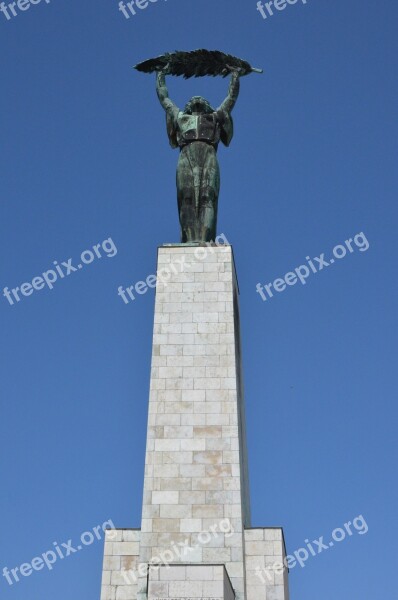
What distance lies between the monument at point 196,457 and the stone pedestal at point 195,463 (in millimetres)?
21

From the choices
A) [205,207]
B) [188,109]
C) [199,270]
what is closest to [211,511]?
[199,270]

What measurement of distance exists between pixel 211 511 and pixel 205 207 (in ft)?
26.1

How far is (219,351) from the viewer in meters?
18.3

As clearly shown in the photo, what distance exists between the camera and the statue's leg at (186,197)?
810 inches

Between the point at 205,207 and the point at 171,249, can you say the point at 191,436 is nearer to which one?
the point at 171,249

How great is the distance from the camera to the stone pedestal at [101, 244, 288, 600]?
632 inches

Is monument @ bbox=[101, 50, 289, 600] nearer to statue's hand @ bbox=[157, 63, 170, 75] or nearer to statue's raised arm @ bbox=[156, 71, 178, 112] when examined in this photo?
statue's raised arm @ bbox=[156, 71, 178, 112]

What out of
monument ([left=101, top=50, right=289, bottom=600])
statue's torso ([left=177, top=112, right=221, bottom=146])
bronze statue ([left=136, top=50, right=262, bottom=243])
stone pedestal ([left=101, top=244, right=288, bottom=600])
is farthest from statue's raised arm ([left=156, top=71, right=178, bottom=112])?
stone pedestal ([left=101, top=244, right=288, bottom=600])

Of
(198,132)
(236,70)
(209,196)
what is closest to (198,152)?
(198,132)

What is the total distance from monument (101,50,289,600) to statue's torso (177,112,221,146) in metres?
1.75

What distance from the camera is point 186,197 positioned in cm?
2091

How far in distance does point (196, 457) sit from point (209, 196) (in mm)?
7135

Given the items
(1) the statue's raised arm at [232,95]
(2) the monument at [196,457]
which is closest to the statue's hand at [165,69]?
(1) the statue's raised arm at [232,95]

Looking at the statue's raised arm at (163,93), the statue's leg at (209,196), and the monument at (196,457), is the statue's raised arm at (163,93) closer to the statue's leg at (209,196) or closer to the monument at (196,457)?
the statue's leg at (209,196)
